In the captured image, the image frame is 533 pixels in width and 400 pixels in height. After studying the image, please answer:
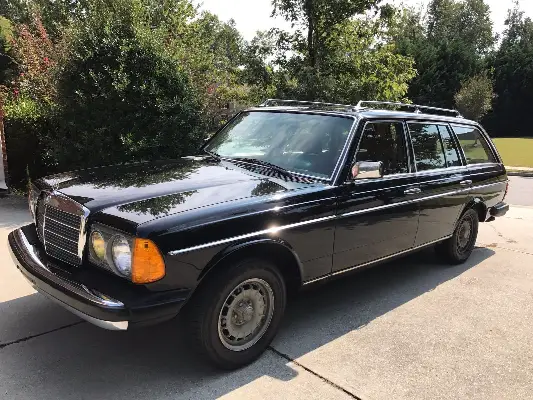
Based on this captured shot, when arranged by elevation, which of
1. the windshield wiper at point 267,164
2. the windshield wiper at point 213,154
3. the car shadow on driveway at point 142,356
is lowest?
Result: the car shadow on driveway at point 142,356

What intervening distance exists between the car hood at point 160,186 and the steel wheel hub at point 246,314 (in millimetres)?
656

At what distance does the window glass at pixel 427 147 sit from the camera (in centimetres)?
489

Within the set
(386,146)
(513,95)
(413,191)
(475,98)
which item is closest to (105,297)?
(386,146)

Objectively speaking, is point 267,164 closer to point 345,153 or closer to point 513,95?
point 345,153

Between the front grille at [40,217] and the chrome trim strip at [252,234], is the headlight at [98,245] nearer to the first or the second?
the chrome trim strip at [252,234]

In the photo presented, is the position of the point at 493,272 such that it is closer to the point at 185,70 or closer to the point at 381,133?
the point at 381,133

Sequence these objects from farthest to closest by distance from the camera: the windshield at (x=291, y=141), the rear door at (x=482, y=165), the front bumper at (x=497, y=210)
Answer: the front bumper at (x=497, y=210) < the rear door at (x=482, y=165) < the windshield at (x=291, y=141)

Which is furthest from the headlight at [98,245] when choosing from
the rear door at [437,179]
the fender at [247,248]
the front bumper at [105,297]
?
the rear door at [437,179]

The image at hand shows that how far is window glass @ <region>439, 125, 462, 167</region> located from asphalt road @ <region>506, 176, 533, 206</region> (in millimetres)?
6821

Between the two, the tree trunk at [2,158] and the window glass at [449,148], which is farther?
the tree trunk at [2,158]

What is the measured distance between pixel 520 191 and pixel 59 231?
1345cm

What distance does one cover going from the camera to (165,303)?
2885 millimetres

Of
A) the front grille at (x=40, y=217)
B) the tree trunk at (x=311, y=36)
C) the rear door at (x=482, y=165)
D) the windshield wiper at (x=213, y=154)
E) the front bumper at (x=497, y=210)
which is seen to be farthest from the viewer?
the tree trunk at (x=311, y=36)

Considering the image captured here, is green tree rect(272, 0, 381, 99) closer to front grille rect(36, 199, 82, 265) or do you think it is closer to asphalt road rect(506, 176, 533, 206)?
asphalt road rect(506, 176, 533, 206)
